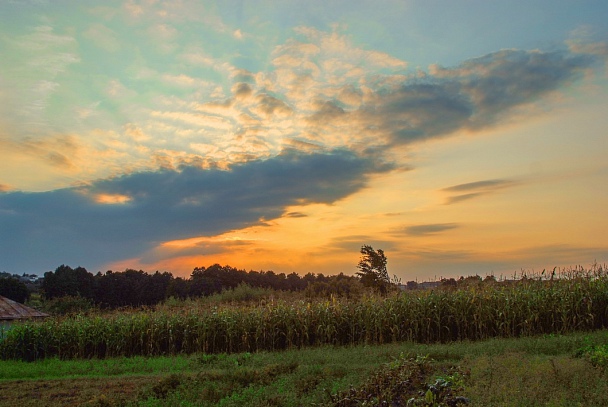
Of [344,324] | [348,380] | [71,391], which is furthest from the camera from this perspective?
→ [344,324]

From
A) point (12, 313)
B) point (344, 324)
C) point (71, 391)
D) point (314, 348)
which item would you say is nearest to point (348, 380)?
point (71, 391)

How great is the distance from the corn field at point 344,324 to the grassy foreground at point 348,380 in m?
2.64

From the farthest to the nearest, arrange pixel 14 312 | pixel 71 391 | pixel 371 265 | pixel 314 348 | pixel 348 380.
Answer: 1. pixel 371 265
2. pixel 14 312
3. pixel 314 348
4. pixel 71 391
5. pixel 348 380

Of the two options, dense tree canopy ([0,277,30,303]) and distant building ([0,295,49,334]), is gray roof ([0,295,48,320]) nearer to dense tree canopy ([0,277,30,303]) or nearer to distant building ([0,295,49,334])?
distant building ([0,295,49,334])

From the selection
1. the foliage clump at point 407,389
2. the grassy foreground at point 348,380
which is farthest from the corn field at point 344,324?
the foliage clump at point 407,389

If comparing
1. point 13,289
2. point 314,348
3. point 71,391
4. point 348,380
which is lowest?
point 71,391

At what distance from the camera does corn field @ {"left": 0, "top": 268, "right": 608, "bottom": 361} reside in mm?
17031

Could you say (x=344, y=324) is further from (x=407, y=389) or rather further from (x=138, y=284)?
(x=138, y=284)

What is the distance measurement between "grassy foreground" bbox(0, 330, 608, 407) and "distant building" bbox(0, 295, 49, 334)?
7.44 metres

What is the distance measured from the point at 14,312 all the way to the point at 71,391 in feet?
45.1

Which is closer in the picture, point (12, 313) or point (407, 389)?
point (407, 389)

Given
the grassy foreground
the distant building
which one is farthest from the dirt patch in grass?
the distant building

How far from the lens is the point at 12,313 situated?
872 inches

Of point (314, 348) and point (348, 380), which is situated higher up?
point (348, 380)
